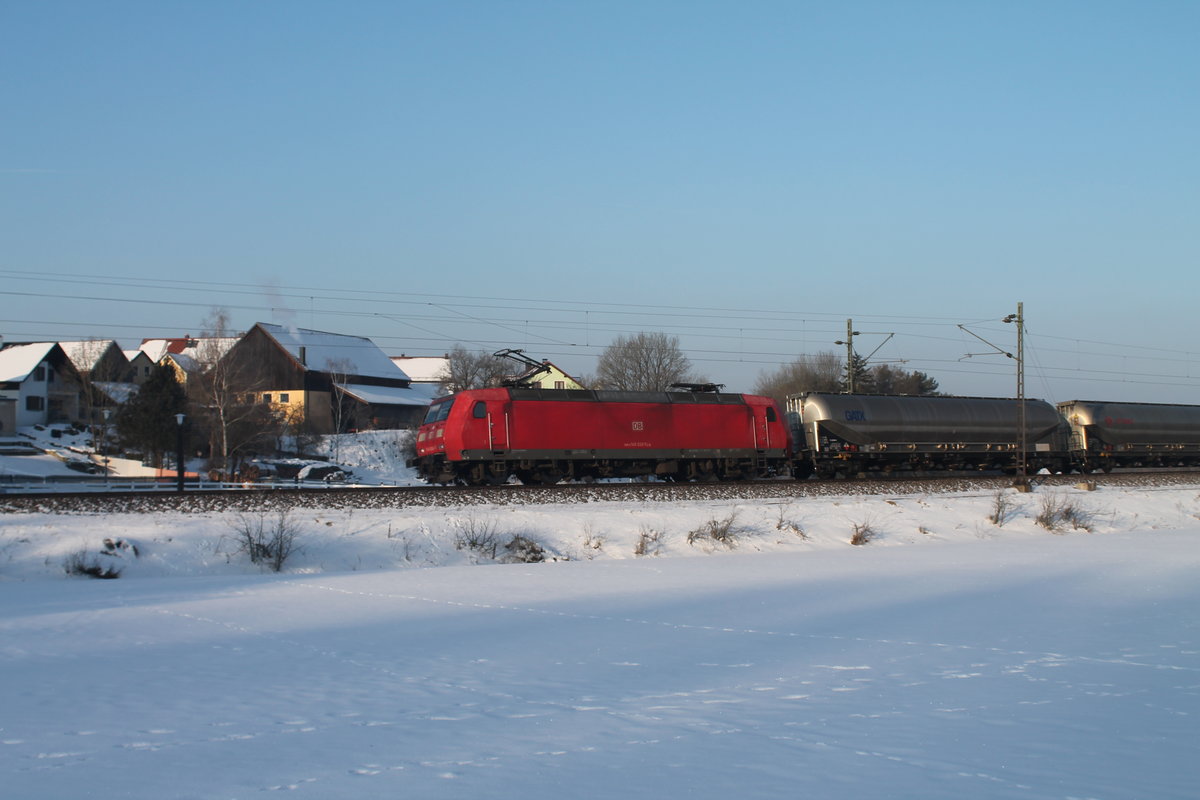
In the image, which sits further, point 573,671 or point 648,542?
point 648,542

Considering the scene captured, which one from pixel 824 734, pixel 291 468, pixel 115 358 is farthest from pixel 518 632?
pixel 115 358

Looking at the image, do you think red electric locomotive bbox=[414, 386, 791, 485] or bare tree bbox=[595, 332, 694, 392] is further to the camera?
bare tree bbox=[595, 332, 694, 392]

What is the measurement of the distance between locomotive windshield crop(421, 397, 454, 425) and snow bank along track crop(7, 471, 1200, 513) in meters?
3.25

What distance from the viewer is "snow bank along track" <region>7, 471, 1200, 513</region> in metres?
19.4

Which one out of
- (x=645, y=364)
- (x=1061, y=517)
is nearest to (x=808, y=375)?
(x=645, y=364)

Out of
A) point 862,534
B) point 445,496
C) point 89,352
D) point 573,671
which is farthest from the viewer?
point 89,352

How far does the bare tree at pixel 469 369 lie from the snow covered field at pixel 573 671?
194 feet

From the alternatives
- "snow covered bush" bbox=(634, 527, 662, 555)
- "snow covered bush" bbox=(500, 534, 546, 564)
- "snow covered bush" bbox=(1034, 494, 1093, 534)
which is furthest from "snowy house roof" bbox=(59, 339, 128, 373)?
"snow covered bush" bbox=(1034, 494, 1093, 534)

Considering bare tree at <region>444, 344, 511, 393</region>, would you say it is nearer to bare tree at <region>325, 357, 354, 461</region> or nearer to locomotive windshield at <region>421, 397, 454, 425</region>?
bare tree at <region>325, 357, 354, 461</region>

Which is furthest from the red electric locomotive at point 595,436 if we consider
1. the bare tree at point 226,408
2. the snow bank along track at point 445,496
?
the bare tree at point 226,408

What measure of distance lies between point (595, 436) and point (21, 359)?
179ft

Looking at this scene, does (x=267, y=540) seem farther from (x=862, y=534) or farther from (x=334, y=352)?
(x=334, y=352)

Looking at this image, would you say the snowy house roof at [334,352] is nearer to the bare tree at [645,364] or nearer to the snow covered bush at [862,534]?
the bare tree at [645,364]

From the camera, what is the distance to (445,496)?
867 inches
